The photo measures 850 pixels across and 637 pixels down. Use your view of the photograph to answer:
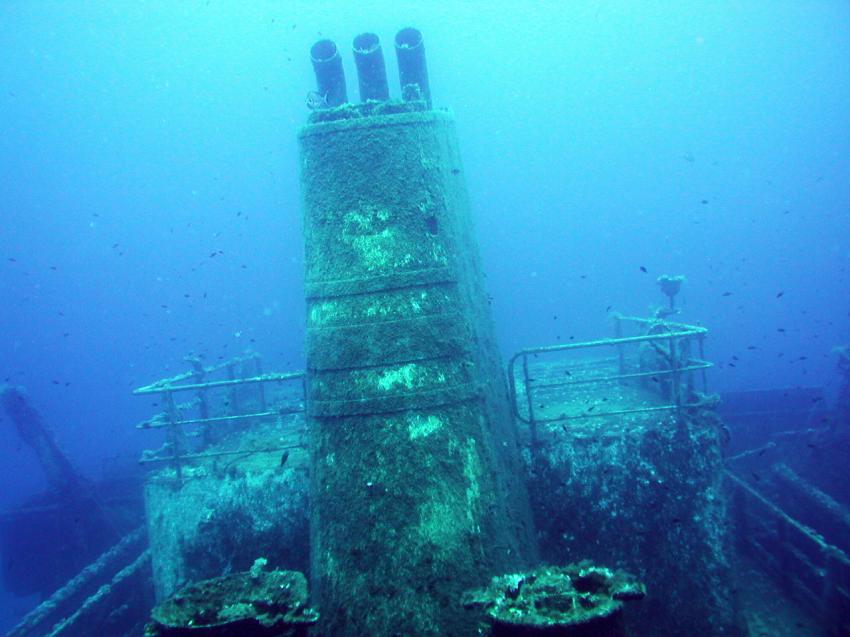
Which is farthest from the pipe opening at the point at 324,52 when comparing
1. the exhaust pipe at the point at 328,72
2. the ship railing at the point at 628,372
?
the ship railing at the point at 628,372

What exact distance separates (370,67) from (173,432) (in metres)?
4.19

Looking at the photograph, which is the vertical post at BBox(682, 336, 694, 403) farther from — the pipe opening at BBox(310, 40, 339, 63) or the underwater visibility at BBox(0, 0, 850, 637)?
the pipe opening at BBox(310, 40, 339, 63)

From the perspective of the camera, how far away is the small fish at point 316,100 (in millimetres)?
4496

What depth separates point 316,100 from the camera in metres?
4.70

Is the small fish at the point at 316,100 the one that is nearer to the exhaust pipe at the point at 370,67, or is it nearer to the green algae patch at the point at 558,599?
the exhaust pipe at the point at 370,67

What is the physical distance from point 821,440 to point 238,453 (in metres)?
10.5

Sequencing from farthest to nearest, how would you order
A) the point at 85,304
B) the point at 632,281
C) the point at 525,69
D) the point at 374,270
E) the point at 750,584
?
the point at 525,69
the point at 85,304
the point at 632,281
the point at 750,584
the point at 374,270

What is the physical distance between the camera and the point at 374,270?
375 centimetres

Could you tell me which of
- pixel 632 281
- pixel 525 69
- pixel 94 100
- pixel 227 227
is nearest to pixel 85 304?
pixel 227 227

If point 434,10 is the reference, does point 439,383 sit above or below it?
below

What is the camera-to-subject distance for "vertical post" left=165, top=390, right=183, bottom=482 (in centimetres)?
515

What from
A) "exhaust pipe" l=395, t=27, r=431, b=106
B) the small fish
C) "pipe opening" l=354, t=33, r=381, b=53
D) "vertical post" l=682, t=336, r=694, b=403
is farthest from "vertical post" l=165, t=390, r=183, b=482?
"vertical post" l=682, t=336, r=694, b=403

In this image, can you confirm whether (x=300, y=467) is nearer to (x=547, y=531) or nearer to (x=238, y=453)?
(x=238, y=453)

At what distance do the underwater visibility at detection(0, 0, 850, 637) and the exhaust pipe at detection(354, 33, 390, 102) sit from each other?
4cm
